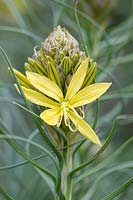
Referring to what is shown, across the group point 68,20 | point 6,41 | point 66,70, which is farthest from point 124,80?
point 66,70

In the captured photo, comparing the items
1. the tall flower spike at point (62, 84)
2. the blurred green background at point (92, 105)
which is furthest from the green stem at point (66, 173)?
the blurred green background at point (92, 105)

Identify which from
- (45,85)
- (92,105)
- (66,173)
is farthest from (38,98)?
(92,105)

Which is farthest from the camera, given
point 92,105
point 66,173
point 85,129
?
point 92,105

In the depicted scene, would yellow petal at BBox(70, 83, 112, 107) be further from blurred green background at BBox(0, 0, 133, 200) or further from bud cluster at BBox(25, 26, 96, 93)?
blurred green background at BBox(0, 0, 133, 200)

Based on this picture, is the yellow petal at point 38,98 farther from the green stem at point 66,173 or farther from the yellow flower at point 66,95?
the green stem at point 66,173

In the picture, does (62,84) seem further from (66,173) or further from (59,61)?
(66,173)

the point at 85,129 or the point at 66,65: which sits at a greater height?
the point at 66,65

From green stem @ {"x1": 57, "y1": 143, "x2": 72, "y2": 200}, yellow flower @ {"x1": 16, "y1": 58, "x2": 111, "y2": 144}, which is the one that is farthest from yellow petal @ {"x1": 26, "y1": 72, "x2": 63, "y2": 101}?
green stem @ {"x1": 57, "y1": 143, "x2": 72, "y2": 200}
